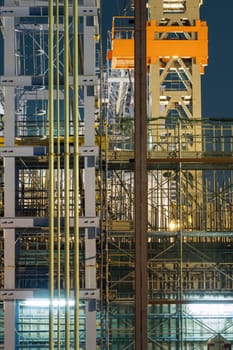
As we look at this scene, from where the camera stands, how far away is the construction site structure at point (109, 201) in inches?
470

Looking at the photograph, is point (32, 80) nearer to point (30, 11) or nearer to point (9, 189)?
point (30, 11)

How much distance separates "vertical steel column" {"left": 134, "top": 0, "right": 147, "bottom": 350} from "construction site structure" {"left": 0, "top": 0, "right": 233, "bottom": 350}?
1218 mm

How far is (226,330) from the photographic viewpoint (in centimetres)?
1831

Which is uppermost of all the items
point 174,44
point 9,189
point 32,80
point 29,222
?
point 174,44

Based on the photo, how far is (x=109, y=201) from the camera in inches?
747

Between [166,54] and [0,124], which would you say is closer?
[0,124]

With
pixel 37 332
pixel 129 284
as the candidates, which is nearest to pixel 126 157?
pixel 129 284

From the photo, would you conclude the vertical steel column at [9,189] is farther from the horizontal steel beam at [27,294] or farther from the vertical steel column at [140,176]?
the vertical steel column at [140,176]

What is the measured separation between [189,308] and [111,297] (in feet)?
7.49

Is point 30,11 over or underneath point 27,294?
over

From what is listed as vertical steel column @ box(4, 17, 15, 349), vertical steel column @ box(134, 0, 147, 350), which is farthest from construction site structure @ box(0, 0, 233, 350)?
vertical steel column @ box(134, 0, 147, 350)

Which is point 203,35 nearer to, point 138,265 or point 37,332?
point 37,332

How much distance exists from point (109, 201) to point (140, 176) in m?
8.87

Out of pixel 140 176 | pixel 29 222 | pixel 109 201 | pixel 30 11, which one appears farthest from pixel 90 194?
pixel 109 201
